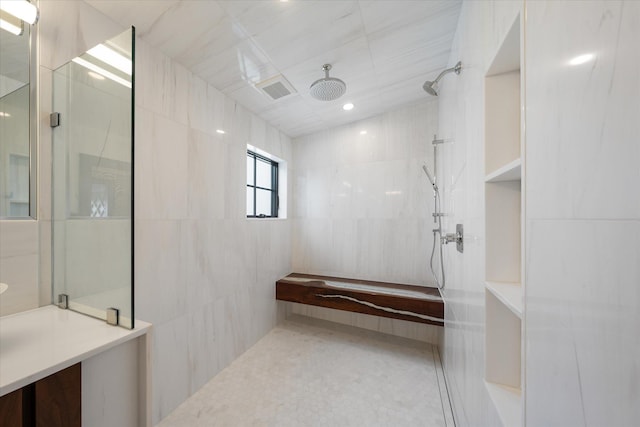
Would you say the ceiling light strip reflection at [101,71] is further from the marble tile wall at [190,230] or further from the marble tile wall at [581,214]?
the marble tile wall at [581,214]

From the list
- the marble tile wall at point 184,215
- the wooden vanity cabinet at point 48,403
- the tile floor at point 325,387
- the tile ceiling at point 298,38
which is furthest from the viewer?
the tile floor at point 325,387

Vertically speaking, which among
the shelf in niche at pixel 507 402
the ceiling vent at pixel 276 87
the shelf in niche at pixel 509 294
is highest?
the ceiling vent at pixel 276 87

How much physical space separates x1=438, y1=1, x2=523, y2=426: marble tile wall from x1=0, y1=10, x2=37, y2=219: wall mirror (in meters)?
1.98

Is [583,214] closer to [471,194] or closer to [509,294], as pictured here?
[509,294]

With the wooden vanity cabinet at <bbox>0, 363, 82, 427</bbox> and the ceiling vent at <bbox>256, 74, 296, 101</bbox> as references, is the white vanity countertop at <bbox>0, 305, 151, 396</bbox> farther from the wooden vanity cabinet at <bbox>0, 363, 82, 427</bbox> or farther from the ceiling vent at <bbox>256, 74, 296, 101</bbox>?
the ceiling vent at <bbox>256, 74, 296, 101</bbox>

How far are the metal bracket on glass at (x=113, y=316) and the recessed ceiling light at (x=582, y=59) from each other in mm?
1576

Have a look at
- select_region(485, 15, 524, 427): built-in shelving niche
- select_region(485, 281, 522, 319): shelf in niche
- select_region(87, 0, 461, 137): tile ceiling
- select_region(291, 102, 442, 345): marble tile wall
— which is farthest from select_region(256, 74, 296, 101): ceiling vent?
select_region(485, 281, 522, 319): shelf in niche

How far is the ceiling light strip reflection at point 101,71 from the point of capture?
996mm

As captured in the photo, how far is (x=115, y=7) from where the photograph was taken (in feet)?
4.05

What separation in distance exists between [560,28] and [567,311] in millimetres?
574

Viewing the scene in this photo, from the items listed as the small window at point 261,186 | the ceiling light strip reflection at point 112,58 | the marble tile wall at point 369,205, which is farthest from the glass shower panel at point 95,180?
the marble tile wall at point 369,205

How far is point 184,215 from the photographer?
1.69 metres

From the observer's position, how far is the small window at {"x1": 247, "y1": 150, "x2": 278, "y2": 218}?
2613mm

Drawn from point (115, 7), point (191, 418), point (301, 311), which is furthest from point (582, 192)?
point (301, 311)
